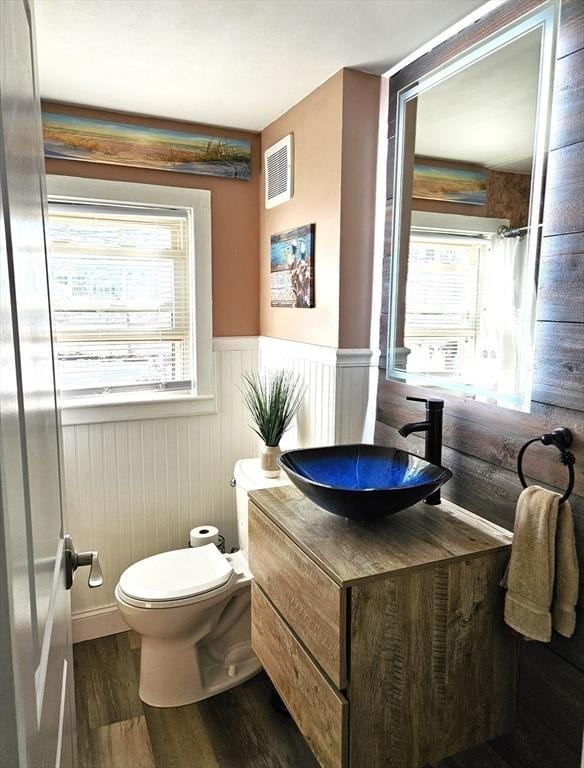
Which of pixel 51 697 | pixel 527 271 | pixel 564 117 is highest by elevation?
pixel 564 117

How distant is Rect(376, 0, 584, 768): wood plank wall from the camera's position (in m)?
1.27

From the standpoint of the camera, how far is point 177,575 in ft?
7.11

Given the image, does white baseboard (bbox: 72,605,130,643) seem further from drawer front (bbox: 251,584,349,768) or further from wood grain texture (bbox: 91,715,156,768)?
drawer front (bbox: 251,584,349,768)

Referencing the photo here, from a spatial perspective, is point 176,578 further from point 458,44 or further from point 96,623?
point 458,44

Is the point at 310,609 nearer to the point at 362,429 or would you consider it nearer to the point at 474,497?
the point at 474,497

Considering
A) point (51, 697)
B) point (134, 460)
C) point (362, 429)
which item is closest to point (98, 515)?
point (134, 460)

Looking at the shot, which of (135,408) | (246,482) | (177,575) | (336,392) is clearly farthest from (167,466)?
(336,392)

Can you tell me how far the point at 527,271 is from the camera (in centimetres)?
142

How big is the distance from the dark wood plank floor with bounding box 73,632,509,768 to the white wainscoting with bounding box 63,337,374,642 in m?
0.41

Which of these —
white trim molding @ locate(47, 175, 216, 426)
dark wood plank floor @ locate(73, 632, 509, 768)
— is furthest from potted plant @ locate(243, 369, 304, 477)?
dark wood plank floor @ locate(73, 632, 509, 768)

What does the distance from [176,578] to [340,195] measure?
1583 mm

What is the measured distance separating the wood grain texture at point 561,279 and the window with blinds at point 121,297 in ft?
5.53

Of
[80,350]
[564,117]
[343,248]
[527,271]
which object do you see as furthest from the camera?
[80,350]

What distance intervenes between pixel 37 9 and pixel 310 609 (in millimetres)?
1820
